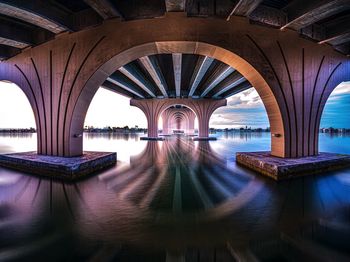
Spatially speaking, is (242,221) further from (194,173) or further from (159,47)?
(159,47)

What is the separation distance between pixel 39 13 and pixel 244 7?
27.7ft

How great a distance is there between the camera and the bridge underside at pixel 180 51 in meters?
8.62

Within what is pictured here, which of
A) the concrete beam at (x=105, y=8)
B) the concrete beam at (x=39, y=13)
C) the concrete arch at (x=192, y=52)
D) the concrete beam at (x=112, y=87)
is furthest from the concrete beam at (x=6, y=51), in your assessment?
the concrete beam at (x=112, y=87)

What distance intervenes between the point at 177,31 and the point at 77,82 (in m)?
5.71

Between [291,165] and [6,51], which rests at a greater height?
[6,51]

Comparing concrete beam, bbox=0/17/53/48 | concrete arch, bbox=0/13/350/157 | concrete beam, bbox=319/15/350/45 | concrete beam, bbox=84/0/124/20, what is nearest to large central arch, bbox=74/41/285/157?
concrete arch, bbox=0/13/350/157

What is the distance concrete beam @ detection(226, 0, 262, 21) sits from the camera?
7.38m

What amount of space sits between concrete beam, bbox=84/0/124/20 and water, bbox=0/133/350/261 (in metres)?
7.08

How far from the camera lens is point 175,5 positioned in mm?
7797

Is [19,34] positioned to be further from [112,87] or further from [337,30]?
[337,30]

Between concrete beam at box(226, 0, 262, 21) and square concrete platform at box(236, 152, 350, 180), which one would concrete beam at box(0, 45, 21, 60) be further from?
square concrete platform at box(236, 152, 350, 180)

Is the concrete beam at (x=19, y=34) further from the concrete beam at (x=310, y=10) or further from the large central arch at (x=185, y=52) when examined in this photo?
the concrete beam at (x=310, y=10)

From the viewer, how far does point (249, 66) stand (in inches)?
376

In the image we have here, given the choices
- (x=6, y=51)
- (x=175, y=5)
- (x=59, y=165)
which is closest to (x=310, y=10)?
(x=175, y=5)
